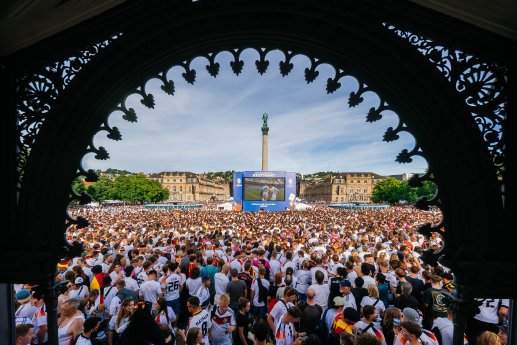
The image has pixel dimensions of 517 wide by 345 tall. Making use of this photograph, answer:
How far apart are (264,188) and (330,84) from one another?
4393cm

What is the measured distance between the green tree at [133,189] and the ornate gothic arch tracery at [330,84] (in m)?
101

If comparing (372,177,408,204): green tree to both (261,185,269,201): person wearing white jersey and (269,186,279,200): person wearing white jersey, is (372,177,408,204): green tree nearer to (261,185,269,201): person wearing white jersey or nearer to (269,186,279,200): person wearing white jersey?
(269,186,279,200): person wearing white jersey

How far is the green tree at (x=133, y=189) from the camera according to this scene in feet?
311

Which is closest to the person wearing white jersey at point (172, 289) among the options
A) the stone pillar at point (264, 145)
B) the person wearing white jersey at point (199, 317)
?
the person wearing white jersey at point (199, 317)

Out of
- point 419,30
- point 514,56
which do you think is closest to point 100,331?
point 419,30

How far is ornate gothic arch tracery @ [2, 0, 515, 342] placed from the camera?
7.89 feet

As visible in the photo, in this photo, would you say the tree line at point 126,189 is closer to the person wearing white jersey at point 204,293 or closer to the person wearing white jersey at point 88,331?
the person wearing white jersey at point 204,293

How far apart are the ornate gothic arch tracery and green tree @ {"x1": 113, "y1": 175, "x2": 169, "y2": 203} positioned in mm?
100777

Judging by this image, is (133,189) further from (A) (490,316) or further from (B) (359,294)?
(A) (490,316)

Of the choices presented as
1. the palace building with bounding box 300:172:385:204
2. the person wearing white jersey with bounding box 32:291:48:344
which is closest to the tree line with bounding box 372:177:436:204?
the palace building with bounding box 300:172:385:204

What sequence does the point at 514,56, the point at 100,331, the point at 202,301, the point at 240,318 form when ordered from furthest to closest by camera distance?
the point at 202,301, the point at 240,318, the point at 100,331, the point at 514,56

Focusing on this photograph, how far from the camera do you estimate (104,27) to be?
8.04 feet

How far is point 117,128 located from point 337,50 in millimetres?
2095

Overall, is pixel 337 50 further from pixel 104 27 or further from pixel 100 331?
pixel 100 331
